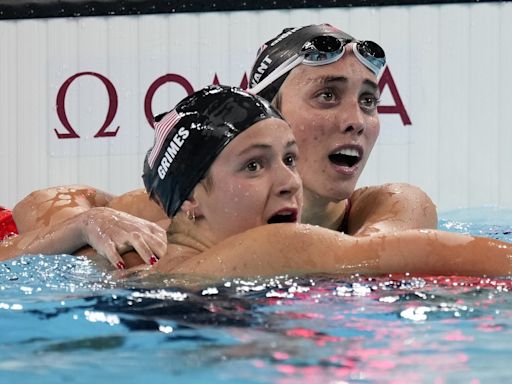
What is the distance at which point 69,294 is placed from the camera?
8.96 ft

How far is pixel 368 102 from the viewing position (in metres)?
3.59

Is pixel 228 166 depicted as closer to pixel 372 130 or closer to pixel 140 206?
pixel 372 130

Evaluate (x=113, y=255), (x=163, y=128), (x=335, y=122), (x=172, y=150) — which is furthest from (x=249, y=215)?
(x=335, y=122)

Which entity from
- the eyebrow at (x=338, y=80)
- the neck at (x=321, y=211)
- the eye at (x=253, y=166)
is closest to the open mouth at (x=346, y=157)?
the neck at (x=321, y=211)

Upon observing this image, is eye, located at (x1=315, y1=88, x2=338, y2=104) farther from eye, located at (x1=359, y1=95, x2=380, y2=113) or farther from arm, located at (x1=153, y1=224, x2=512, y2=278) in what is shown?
arm, located at (x1=153, y1=224, x2=512, y2=278)

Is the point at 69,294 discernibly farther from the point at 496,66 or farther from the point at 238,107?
the point at 496,66

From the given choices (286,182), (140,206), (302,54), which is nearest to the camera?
(286,182)

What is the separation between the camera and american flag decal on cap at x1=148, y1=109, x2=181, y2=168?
3096 mm

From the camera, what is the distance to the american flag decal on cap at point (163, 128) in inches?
122

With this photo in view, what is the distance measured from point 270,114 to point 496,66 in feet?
12.2

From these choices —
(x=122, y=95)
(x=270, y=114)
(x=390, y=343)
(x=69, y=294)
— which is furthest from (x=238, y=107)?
(x=122, y=95)

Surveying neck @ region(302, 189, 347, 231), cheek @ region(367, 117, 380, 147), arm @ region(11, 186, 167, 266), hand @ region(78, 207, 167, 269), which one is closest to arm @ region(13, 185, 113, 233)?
arm @ region(11, 186, 167, 266)

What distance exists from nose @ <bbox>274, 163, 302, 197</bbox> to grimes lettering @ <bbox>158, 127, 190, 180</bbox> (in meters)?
0.34

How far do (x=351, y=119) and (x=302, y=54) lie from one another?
344mm
